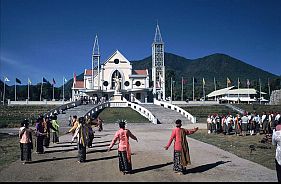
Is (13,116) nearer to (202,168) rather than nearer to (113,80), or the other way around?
(202,168)

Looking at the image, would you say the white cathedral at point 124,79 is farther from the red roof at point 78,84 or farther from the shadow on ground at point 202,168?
the shadow on ground at point 202,168

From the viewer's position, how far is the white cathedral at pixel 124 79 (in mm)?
66562

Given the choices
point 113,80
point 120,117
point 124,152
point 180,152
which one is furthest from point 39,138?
point 113,80

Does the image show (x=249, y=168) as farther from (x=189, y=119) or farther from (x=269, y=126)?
(x=189, y=119)

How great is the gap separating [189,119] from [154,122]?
193 inches

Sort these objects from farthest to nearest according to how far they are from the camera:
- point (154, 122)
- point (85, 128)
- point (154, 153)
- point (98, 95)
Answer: point (98, 95), point (154, 122), point (154, 153), point (85, 128)

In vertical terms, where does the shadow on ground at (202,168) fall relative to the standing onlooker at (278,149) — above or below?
below

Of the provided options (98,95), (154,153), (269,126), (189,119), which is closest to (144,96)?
(98,95)

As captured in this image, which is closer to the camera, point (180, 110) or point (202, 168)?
point (202, 168)

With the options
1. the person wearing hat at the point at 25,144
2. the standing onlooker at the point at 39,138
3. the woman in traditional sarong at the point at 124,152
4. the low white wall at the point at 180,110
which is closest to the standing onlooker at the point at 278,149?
the woman in traditional sarong at the point at 124,152

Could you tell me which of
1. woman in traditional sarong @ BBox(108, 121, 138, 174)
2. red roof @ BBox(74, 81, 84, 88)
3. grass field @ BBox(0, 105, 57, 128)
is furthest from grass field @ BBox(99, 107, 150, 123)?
red roof @ BBox(74, 81, 84, 88)

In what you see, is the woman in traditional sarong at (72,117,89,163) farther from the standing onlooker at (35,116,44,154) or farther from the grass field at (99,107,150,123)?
the grass field at (99,107,150,123)

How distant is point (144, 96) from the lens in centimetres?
6694

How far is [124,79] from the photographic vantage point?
68.6 metres
